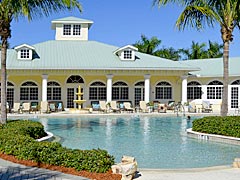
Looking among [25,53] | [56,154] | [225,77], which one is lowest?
[56,154]

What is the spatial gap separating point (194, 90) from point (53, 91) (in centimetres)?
1285

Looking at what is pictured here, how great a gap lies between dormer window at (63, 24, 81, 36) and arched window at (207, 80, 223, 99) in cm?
1353

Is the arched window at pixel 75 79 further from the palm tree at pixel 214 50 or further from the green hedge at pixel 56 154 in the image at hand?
the palm tree at pixel 214 50

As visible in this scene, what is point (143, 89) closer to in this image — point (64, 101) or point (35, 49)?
point (64, 101)

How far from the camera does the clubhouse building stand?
95.2 ft

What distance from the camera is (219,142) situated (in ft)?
45.0

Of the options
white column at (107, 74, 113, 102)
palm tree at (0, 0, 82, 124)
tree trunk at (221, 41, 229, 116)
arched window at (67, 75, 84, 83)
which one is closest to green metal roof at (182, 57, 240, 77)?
white column at (107, 74, 113, 102)

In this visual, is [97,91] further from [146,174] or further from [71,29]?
[146,174]

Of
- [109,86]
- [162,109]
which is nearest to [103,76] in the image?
[109,86]

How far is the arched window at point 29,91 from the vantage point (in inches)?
1200

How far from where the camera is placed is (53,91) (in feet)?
102

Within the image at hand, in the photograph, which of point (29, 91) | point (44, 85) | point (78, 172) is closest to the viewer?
point (78, 172)

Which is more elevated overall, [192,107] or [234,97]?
[234,97]

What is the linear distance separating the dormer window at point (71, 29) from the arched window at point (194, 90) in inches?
468
